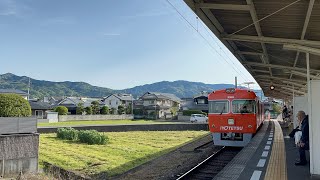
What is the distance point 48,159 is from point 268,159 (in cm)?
1221

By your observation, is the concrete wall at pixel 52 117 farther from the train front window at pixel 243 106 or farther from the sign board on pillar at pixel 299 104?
the sign board on pillar at pixel 299 104

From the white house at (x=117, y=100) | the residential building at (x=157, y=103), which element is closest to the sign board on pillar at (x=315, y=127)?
the residential building at (x=157, y=103)

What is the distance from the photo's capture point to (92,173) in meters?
14.6

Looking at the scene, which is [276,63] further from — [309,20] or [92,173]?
[92,173]

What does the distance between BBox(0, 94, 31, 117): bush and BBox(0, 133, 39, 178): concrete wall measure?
814 centimetres

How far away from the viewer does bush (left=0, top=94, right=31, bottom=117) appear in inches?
891

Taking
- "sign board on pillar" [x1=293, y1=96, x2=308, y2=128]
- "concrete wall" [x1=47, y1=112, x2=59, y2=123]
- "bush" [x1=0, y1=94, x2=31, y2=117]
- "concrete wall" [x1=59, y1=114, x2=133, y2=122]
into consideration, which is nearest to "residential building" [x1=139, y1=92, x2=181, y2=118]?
"concrete wall" [x1=59, y1=114, x2=133, y2=122]

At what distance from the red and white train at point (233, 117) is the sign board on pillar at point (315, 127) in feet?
24.2

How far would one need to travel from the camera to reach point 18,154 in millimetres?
14750

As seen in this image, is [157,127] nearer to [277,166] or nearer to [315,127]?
[277,166]

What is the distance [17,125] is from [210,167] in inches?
373

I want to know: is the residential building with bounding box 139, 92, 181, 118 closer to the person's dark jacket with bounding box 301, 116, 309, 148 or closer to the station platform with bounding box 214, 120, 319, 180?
the station platform with bounding box 214, 120, 319, 180

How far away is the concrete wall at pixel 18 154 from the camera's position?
14133 millimetres

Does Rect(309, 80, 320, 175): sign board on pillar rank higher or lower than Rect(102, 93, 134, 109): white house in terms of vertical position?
lower
